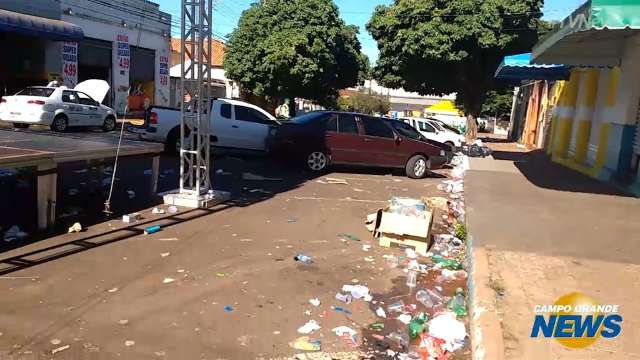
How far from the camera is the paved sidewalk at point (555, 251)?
4.14m

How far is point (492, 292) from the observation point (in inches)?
193

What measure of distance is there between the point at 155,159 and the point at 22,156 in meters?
3.19

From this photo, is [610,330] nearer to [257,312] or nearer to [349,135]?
[257,312]

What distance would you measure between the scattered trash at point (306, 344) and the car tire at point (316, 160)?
31.5 ft

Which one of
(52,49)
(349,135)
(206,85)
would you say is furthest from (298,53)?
(206,85)

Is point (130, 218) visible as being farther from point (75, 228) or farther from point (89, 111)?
point (89, 111)

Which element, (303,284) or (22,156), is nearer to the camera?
(303,284)

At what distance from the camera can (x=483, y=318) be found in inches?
175

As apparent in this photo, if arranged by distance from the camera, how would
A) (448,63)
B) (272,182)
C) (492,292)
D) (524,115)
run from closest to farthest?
(492,292), (272,182), (448,63), (524,115)

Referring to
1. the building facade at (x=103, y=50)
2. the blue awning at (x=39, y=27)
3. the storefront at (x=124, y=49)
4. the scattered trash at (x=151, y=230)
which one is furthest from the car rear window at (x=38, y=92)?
the scattered trash at (x=151, y=230)

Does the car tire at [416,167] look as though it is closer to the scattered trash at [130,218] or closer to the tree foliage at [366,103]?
the scattered trash at [130,218]

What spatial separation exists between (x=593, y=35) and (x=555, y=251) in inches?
234

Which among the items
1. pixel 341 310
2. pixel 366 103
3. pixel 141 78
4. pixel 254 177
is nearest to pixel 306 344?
pixel 341 310

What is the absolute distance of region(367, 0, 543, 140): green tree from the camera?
2580cm
